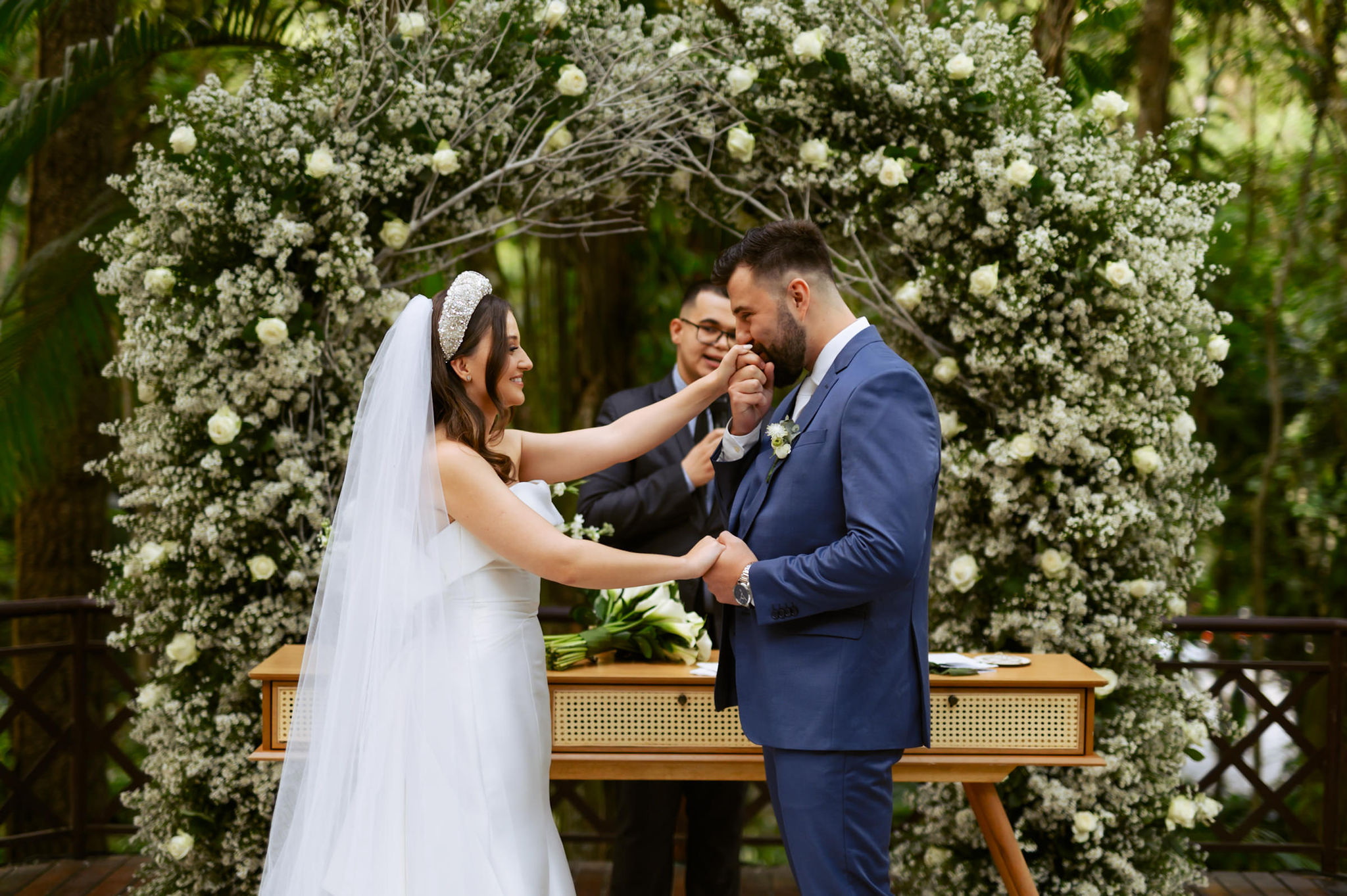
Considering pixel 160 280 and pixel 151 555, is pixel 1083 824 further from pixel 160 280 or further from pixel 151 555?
pixel 160 280

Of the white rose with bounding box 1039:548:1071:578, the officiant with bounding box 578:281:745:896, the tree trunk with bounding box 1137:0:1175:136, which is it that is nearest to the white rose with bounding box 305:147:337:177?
the officiant with bounding box 578:281:745:896

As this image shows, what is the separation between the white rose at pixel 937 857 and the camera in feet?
14.0

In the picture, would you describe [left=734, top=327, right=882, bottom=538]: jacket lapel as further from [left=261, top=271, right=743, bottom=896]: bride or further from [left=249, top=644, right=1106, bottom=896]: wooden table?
[left=249, top=644, right=1106, bottom=896]: wooden table

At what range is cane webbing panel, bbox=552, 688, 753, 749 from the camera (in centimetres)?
340

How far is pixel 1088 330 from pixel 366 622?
2.75 m

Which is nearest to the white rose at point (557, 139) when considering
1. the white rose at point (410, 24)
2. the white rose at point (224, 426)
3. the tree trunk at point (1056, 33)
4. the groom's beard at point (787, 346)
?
the white rose at point (410, 24)

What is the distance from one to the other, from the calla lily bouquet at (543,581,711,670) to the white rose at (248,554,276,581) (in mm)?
1100

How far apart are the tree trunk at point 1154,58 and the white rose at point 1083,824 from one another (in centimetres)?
391

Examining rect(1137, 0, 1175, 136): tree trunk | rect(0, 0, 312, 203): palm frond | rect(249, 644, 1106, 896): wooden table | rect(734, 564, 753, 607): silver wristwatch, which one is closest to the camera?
rect(734, 564, 753, 607): silver wristwatch

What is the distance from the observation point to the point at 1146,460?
155 inches

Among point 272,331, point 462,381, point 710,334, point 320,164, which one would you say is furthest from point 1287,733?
point 320,164

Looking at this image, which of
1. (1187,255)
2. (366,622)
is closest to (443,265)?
(366,622)

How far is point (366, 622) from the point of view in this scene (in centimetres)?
288

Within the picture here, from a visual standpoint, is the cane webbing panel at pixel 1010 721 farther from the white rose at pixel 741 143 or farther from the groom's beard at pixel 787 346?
the white rose at pixel 741 143
